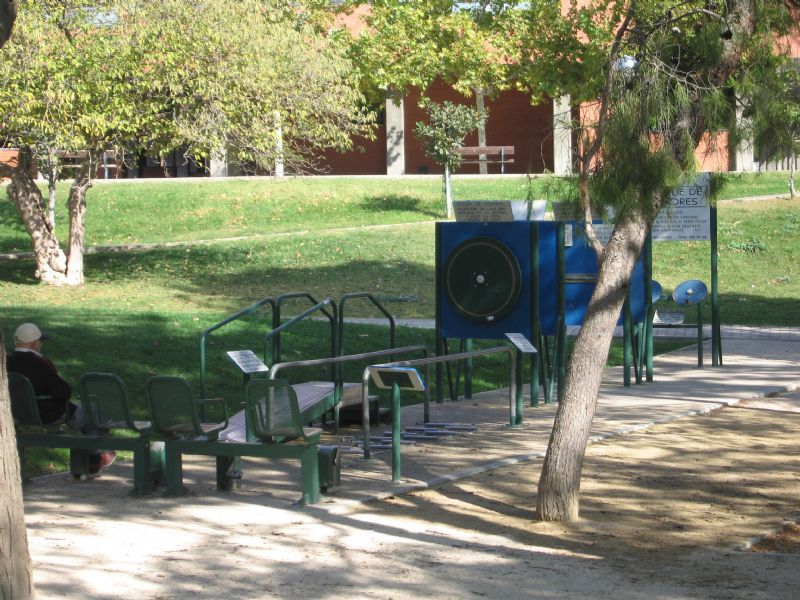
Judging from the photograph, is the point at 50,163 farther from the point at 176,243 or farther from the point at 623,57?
the point at 623,57

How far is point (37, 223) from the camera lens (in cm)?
2148

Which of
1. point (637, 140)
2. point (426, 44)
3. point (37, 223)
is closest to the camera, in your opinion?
point (637, 140)

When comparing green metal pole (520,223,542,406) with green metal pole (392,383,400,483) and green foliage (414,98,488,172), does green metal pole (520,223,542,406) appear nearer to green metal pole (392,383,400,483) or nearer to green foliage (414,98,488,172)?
green metal pole (392,383,400,483)

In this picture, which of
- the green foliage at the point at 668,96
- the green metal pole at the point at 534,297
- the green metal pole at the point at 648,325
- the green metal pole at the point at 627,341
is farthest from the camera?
the green metal pole at the point at 648,325

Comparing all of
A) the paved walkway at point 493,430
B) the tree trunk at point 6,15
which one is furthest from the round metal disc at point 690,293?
the tree trunk at point 6,15

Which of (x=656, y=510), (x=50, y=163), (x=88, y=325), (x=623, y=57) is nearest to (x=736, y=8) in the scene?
(x=623, y=57)

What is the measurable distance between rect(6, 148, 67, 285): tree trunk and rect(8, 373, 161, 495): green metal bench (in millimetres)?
13519

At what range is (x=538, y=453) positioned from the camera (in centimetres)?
911

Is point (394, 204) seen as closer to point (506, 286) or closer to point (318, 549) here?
point (506, 286)

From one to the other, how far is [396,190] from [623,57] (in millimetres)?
25325

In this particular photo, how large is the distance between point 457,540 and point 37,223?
16.6 meters

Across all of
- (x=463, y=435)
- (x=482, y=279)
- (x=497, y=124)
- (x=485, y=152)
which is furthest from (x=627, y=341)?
(x=497, y=124)

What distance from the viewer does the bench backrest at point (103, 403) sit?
7883 millimetres

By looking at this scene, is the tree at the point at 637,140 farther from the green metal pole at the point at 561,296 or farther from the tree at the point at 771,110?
the green metal pole at the point at 561,296
